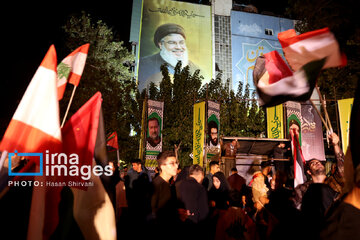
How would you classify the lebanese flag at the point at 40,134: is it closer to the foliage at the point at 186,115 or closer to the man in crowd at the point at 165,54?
the foliage at the point at 186,115

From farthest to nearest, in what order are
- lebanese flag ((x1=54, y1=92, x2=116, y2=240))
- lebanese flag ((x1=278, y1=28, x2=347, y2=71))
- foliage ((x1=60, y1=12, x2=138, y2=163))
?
1. foliage ((x1=60, y1=12, x2=138, y2=163))
2. lebanese flag ((x1=278, y1=28, x2=347, y2=71))
3. lebanese flag ((x1=54, y1=92, x2=116, y2=240))

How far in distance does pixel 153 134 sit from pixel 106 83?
523 cm

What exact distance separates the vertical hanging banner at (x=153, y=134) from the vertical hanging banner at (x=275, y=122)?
5.23m

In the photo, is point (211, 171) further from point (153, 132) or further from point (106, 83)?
point (106, 83)

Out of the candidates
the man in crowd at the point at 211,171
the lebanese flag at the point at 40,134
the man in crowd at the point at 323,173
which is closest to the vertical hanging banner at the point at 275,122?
the man in crowd at the point at 211,171

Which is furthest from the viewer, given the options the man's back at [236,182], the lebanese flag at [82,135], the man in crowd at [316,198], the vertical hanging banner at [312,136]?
the vertical hanging banner at [312,136]

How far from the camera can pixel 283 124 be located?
12.9 meters

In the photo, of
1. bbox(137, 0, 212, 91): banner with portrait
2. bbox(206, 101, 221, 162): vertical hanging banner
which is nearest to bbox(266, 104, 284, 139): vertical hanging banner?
bbox(206, 101, 221, 162): vertical hanging banner

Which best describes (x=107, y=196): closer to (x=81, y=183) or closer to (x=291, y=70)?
(x=81, y=183)

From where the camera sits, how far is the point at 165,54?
118 ft

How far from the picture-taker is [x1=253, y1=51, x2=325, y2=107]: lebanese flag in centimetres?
346

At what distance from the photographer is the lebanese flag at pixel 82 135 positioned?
3.26 metres

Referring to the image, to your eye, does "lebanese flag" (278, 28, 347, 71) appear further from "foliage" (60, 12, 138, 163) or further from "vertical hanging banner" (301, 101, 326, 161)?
"foliage" (60, 12, 138, 163)

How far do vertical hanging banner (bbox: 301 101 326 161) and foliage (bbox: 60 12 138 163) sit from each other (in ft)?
31.9
